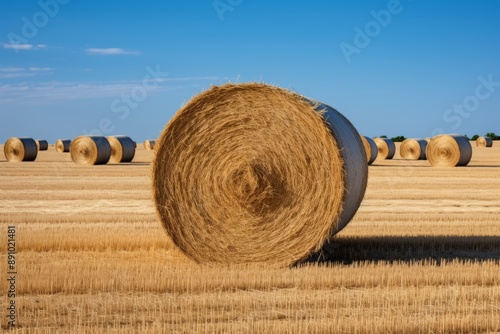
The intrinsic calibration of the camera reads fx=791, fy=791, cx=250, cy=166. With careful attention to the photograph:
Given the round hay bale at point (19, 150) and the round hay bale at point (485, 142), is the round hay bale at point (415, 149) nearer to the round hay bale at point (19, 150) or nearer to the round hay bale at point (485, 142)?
the round hay bale at point (19, 150)

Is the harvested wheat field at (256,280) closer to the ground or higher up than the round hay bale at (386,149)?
closer to the ground

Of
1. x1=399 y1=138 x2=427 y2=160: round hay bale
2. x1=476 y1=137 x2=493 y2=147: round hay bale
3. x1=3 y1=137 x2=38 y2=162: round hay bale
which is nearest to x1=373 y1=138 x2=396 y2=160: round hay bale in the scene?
x1=399 y1=138 x2=427 y2=160: round hay bale

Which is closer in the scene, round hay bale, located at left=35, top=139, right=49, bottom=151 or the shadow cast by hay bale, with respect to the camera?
the shadow cast by hay bale

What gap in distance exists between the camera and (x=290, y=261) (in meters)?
8.34

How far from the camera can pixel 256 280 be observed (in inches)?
285

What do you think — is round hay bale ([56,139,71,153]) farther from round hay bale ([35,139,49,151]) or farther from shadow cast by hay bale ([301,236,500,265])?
shadow cast by hay bale ([301,236,500,265])

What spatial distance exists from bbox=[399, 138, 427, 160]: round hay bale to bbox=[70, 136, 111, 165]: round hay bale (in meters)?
14.0

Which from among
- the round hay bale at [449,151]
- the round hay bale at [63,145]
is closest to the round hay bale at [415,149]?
the round hay bale at [449,151]

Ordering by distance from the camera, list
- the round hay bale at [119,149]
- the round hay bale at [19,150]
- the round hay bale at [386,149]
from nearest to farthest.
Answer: the round hay bale at [119,149] < the round hay bale at [19,150] < the round hay bale at [386,149]

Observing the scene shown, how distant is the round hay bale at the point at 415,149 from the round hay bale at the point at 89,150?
551 inches

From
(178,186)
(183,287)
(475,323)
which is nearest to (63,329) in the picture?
(183,287)

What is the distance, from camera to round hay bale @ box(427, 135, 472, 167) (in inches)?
1101

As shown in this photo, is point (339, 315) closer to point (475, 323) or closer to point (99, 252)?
point (475, 323)

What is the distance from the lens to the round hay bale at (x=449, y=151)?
1101 inches
